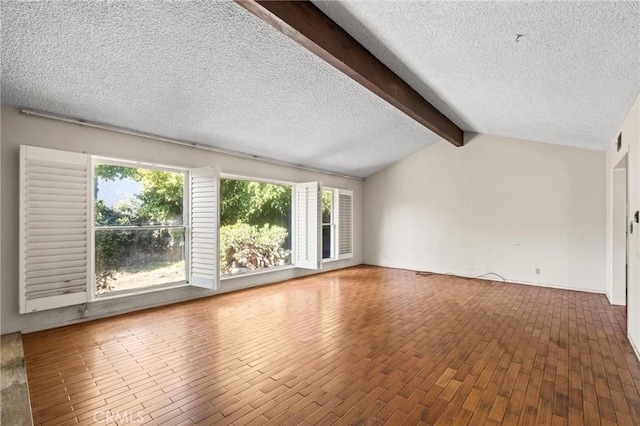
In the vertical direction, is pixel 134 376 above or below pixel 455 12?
below

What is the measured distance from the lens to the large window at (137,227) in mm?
3785

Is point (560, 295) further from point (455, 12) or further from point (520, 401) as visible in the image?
point (455, 12)

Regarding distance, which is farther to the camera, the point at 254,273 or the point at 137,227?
the point at 254,273

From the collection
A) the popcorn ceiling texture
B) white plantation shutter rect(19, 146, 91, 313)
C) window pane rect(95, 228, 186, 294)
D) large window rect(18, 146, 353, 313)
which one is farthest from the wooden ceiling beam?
window pane rect(95, 228, 186, 294)

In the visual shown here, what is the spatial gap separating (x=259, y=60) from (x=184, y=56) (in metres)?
0.65

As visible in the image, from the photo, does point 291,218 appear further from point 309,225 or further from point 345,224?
point 345,224

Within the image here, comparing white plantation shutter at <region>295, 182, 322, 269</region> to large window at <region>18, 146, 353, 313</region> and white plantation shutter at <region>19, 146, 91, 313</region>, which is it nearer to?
large window at <region>18, 146, 353, 313</region>

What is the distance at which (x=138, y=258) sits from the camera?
4.10 meters

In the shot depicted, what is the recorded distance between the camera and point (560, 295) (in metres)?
4.95

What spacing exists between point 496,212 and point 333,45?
4.90 meters

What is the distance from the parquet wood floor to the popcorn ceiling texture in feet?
7.73

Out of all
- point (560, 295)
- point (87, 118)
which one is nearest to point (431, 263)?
point (560, 295)

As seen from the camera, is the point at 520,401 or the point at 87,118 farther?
the point at 87,118

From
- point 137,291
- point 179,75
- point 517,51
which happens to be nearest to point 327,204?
point 137,291
